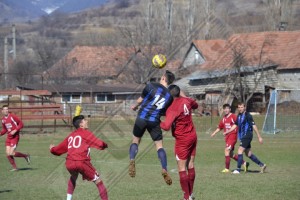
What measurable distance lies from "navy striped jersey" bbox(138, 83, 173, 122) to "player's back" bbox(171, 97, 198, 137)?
0.43 m

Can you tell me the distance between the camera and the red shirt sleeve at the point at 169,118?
12328 mm

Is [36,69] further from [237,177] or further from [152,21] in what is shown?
[237,177]

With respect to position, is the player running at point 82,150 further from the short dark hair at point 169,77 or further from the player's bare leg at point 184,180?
the short dark hair at point 169,77

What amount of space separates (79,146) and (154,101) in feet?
7.53

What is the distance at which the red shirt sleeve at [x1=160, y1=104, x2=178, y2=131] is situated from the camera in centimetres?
1233

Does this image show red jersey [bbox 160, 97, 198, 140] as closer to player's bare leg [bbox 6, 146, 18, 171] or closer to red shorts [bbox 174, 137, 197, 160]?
red shorts [bbox 174, 137, 197, 160]

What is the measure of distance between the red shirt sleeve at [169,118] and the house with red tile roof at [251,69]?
43224 millimetres

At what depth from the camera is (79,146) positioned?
1180 centimetres

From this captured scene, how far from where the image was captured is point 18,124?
21078 mm

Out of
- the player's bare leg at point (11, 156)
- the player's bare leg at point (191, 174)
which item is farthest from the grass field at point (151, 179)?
the player's bare leg at point (191, 174)

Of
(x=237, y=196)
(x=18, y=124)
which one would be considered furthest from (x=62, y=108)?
(x=237, y=196)

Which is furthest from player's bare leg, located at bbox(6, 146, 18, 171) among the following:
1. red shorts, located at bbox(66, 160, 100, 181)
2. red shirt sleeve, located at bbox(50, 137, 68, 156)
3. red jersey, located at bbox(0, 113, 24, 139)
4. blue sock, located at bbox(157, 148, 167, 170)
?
red shorts, located at bbox(66, 160, 100, 181)

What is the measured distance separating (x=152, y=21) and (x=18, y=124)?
62802 millimetres

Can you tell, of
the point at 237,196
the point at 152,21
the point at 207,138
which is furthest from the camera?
the point at 152,21
